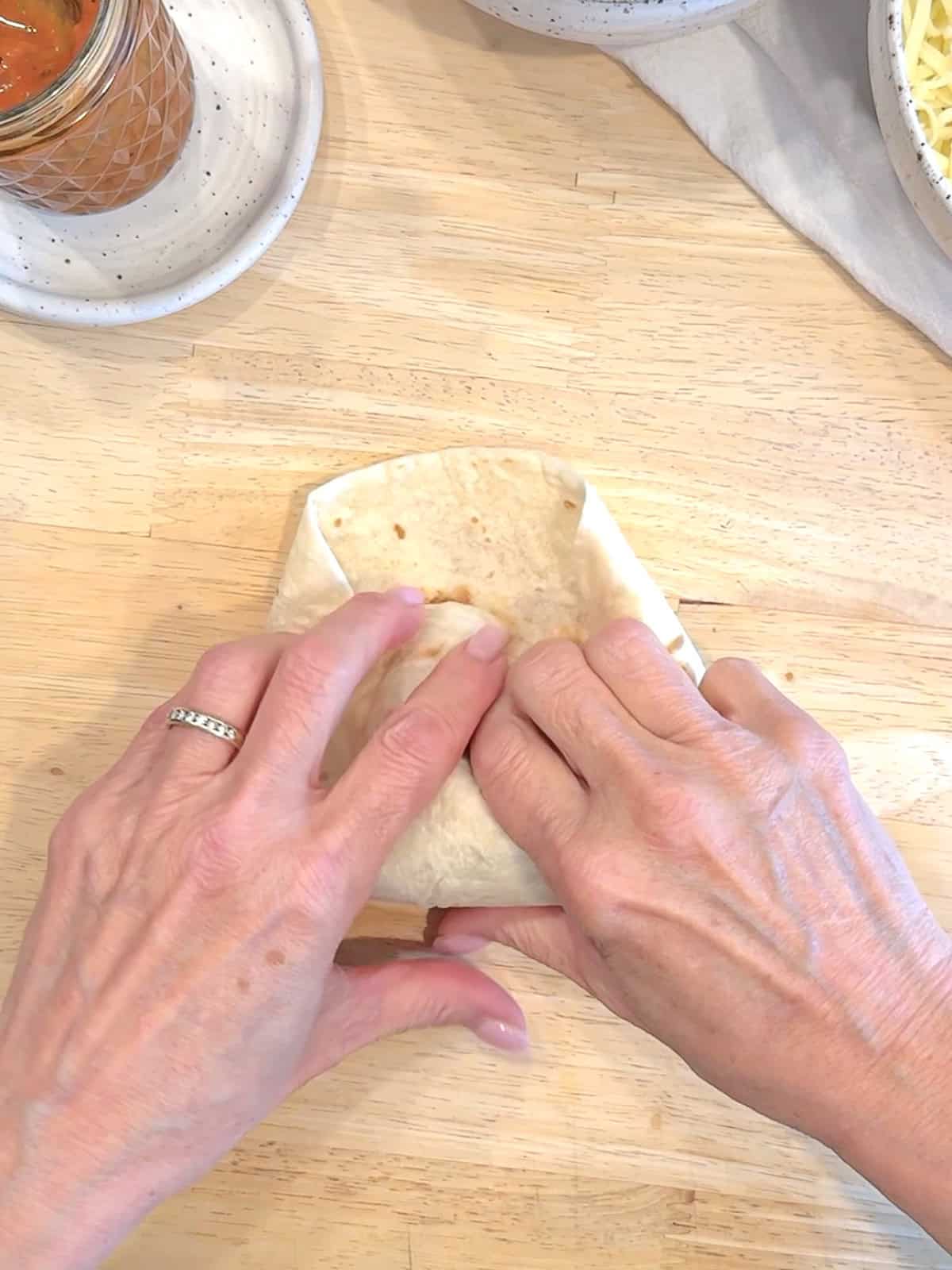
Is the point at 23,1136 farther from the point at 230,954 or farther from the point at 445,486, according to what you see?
the point at 445,486

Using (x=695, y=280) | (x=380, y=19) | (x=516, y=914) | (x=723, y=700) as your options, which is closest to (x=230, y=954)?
(x=516, y=914)

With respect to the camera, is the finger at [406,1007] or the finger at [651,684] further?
the finger at [406,1007]

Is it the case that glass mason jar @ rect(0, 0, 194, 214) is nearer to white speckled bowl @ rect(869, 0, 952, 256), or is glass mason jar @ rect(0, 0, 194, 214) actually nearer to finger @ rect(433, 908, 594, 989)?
white speckled bowl @ rect(869, 0, 952, 256)

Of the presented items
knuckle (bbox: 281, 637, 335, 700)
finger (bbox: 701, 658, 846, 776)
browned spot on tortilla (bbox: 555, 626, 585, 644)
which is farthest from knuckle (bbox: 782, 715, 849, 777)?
knuckle (bbox: 281, 637, 335, 700)

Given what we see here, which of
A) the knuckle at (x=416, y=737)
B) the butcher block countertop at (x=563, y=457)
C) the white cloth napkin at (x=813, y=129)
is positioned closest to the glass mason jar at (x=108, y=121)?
the butcher block countertop at (x=563, y=457)

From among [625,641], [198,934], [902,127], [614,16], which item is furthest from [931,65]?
[198,934]

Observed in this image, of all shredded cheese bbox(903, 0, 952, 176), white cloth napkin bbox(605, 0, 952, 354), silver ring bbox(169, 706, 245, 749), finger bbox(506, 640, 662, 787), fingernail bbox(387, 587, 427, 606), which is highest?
shredded cheese bbox(903, 0, 952, 176)

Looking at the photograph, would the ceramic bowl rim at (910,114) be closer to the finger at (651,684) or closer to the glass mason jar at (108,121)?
the finger at (651,684)
